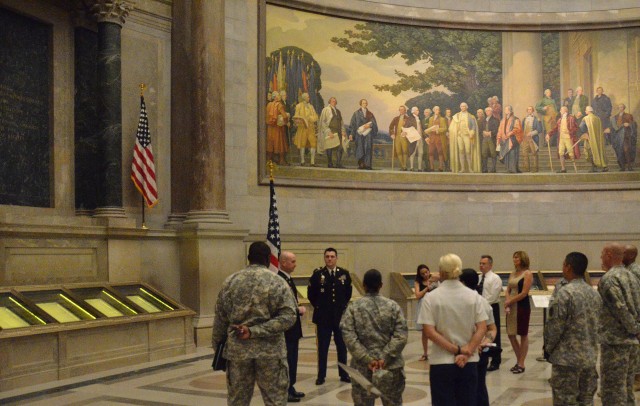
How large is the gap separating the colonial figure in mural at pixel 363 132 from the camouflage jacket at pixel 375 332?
12.4 metres

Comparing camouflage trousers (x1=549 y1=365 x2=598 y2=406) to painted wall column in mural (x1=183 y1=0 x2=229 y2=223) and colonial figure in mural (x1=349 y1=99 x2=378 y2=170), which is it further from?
colonial figure in mural (x1=349 y1=99 x2=378 y2=170)

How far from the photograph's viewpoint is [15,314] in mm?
9641

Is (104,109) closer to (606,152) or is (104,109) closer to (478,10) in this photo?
(478,10)

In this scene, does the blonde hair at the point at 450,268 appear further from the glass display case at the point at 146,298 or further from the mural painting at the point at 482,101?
the mural painting at the point at 482,101

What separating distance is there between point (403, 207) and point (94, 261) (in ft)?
27.0

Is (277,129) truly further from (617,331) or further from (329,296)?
(617,331)

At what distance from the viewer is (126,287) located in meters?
12.5

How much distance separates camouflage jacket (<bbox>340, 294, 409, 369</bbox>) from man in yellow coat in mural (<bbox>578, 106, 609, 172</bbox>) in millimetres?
14942

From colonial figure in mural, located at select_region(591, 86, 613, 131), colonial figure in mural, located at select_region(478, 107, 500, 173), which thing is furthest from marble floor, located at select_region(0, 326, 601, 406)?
colonial figure in mural, located at select_region(591, 86, 613, 131)

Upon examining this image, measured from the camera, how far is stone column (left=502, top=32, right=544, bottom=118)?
1933cm

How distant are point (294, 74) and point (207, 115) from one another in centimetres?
342

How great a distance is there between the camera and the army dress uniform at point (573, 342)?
Answer: 6.24 m

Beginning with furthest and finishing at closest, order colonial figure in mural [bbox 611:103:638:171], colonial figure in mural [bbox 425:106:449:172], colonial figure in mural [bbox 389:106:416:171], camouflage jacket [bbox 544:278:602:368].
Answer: colonial figure in mural [bbox 611:103:638:171] → colonial figure in mural [bbox 425:106:449:172] → colonial figure in mural [bbox 389:106:416:171] → camouflage jacket [bbox 544:278:602:368]

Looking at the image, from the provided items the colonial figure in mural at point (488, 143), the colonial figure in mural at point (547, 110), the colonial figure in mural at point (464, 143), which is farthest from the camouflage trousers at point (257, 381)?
the colonial figure in mural at point (547, 110)
